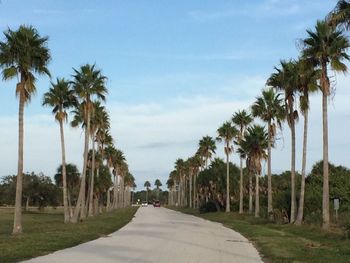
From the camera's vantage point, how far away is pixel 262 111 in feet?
146

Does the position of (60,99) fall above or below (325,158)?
above

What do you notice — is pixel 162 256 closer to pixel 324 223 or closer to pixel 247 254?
pixel 247 254

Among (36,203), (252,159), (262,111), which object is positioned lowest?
(36,203)

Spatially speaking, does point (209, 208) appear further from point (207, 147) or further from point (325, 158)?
point (325, 158)

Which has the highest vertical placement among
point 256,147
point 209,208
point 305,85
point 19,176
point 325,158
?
point 305,85

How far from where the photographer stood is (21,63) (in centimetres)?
2727

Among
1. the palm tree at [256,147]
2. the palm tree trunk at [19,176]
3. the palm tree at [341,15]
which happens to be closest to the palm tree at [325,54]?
the palm tree at [341,15]

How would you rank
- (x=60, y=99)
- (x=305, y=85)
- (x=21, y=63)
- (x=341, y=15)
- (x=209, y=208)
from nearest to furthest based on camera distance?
(x=341, y=15), (x=21, y=63), (x=305, y=85), (x=60, y=99), (x=209, y=208)

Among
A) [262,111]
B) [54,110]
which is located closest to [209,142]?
[262,111]

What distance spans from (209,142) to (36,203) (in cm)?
3917

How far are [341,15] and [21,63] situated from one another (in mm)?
17082

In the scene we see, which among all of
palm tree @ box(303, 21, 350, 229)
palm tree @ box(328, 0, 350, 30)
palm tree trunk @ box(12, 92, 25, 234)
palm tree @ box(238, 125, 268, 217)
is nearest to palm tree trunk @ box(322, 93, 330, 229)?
palm tree @ box(303, 21, 350, 229)

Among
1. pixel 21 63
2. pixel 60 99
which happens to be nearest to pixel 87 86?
pixel 60 99

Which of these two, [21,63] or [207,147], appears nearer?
[21,63]
